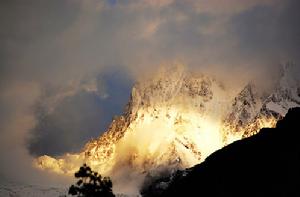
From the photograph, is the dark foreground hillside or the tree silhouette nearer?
the tree silhouette

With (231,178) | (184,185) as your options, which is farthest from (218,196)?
(184,185)

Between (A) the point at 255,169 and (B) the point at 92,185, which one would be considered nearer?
(B) the point at 92,185

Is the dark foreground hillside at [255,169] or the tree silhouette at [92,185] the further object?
the dark foreground hillside at [255,169]

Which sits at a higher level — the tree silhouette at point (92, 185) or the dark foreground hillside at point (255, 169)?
the dark foreground hillside at point (255, 169)

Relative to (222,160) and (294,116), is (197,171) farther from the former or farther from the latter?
(294,116)

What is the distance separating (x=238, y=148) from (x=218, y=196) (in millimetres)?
16180

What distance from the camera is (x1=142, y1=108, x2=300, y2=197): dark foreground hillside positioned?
125 m

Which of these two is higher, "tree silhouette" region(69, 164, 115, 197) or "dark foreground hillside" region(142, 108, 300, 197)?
"dark foreground hillside" region(142, 108, 300, 197)

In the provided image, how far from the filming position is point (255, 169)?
13200 centimetres

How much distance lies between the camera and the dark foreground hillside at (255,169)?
124938mm

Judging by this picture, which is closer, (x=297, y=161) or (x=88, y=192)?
(x=88, y=192)

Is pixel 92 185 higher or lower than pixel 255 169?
lower

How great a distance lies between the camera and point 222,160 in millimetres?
142250

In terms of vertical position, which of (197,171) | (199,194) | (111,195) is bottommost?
(111,195)
